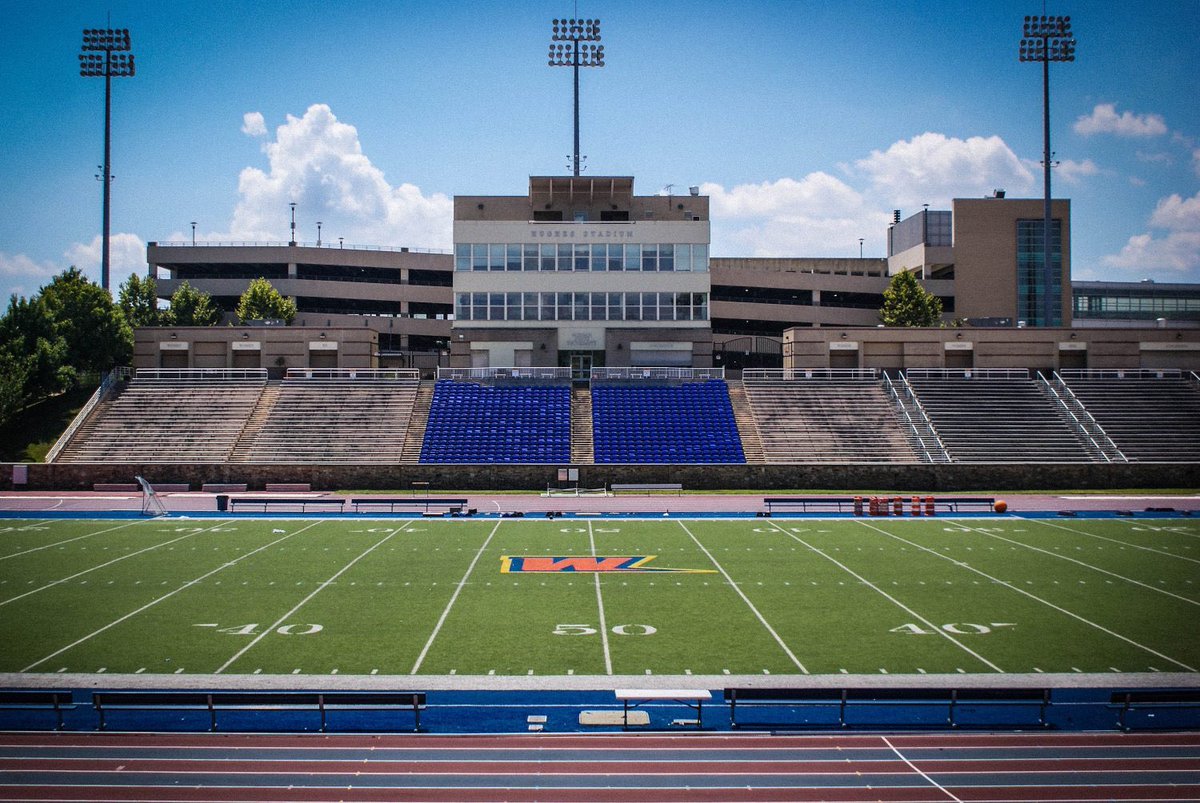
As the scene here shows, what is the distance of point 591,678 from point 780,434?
106 ft

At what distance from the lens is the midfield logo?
70.5ft

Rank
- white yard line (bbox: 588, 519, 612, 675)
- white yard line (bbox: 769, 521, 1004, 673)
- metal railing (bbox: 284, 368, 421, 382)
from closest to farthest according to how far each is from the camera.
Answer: white yard line (bbox: 588, 519, 612, 675) < white yard line (bbox: 769, 521, 1004, 673) < metal railing (bbox: 284, 368, 421, 382)

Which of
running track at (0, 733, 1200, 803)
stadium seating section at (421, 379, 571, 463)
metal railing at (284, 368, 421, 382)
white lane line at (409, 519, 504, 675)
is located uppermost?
metal railing at (284, 368, 421, 382)

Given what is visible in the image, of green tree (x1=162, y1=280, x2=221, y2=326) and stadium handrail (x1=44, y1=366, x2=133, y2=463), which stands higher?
green tree (x1=162, y1=280, x2=221, y2=326)

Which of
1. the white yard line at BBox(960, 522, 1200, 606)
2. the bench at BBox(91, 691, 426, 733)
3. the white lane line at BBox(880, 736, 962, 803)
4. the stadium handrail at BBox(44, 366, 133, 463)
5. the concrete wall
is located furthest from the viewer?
the stadium handrail at BBox(44, 366, 133, 463)

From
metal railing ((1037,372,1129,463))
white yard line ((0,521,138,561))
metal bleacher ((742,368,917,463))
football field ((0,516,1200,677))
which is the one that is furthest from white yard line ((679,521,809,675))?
metal railing ((1037,372,1129,463))

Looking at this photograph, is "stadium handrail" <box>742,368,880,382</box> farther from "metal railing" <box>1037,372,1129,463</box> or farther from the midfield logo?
the midfield logo

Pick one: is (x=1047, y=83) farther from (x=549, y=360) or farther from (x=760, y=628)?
(x=760, y=628)

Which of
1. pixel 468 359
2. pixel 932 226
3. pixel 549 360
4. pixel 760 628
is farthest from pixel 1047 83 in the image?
pixel 760 628

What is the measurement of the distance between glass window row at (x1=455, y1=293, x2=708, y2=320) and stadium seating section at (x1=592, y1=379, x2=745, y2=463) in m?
5.11

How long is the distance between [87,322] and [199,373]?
730cm

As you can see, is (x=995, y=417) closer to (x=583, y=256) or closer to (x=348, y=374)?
(x=583, y=256)

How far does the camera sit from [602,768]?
10430mm

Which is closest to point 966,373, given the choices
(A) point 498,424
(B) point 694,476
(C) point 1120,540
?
(B) point 694,476
